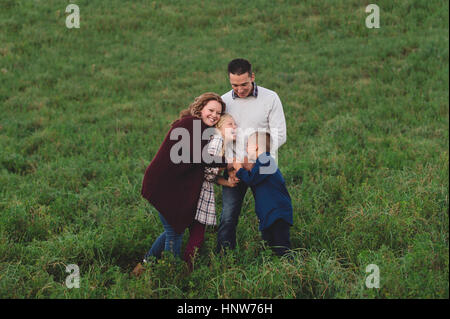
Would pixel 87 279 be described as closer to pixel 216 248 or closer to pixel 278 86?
pixel 216 248

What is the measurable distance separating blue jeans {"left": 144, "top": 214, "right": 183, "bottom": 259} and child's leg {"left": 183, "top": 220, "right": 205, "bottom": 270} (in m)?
0.11

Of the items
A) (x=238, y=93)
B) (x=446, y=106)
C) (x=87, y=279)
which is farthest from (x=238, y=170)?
(x=446, y=106)

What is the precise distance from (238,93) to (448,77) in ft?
25.4

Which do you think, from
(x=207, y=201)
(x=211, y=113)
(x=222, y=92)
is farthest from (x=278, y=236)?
(x=222, y=92)

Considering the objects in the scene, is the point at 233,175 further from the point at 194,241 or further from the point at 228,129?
the point at 194,241

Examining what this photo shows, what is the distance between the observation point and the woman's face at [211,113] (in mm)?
3926

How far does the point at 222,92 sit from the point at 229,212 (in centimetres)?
627

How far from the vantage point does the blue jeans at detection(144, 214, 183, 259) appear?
4.14 meters

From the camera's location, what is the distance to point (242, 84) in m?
3.99

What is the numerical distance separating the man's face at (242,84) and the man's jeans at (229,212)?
3.18 ft
